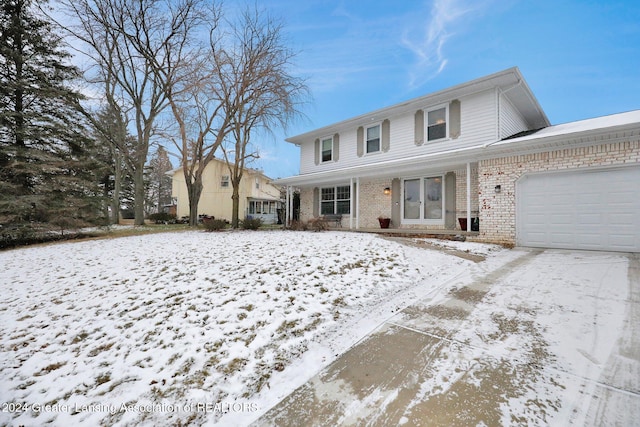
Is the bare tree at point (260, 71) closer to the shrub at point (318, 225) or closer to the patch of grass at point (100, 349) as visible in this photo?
the shrub at point (318, 225)

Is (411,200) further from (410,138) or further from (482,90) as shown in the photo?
(482,90)

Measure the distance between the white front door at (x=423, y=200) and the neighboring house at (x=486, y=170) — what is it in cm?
4

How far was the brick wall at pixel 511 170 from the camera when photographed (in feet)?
19.5

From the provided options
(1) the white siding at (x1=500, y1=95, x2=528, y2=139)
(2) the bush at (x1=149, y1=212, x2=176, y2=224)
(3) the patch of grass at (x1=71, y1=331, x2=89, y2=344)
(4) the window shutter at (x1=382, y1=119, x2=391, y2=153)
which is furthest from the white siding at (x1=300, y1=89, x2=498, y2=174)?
(2) the bush at (x1=149, y1=212, x2=176, y2=224)

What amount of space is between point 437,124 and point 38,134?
14.1 metres

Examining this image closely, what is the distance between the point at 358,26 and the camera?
1248cm

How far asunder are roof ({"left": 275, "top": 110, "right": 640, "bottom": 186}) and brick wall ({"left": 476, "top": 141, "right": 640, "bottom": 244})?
0.59ft

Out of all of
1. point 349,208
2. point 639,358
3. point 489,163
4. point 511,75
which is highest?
point 511,75

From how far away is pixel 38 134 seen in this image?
8680 mm

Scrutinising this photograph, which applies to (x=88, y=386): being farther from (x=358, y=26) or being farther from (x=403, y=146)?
(x=358, y=26)

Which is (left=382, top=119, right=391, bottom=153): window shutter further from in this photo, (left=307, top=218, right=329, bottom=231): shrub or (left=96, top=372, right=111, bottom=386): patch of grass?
(left=96, top=372, right=111, bottom=386): patch of grass

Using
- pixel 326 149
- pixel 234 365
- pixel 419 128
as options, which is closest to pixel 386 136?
pixel 419 128

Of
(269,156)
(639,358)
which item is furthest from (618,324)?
(269,156)

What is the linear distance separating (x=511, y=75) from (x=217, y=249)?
32.5 ft
